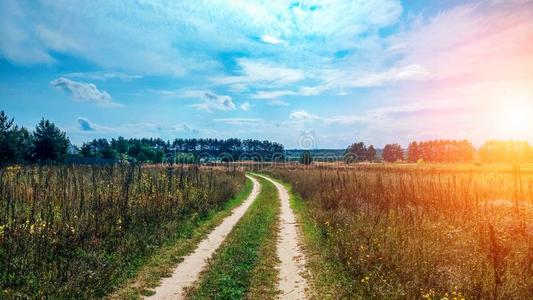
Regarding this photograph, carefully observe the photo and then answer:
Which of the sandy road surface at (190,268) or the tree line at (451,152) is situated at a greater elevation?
the tree line at (451,152)

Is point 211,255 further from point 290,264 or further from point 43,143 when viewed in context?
point 43,143

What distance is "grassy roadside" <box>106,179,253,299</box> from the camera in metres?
7.81

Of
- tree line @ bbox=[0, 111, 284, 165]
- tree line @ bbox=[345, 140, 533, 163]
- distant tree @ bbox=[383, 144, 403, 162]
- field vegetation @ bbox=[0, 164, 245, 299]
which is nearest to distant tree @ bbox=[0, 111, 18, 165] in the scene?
tree line @ bbox=[0, 111, 284, 165]

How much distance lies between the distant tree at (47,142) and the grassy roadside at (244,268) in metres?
45.8

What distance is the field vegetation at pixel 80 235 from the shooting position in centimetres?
752

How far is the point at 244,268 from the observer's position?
955 cm

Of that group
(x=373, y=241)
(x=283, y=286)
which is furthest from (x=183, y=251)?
(x=373, y=241)

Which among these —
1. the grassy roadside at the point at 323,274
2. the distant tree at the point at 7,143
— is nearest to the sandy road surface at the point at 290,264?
the grassy roadside at the point at 323,274

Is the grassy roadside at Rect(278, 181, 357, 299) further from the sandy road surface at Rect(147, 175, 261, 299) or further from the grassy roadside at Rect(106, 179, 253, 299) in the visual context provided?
the grassy roadside at Rect(106, 179, 253, 299)

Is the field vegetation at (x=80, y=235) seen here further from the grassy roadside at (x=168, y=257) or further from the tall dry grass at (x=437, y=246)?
the tall dry grass at (x=437, y=246)

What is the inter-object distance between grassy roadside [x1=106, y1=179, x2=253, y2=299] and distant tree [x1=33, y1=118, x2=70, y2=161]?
42420mm

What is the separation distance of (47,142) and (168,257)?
4876cm

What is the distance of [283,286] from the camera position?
832 centimetres

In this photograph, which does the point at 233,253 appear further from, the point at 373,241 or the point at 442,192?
the point at 442,192
